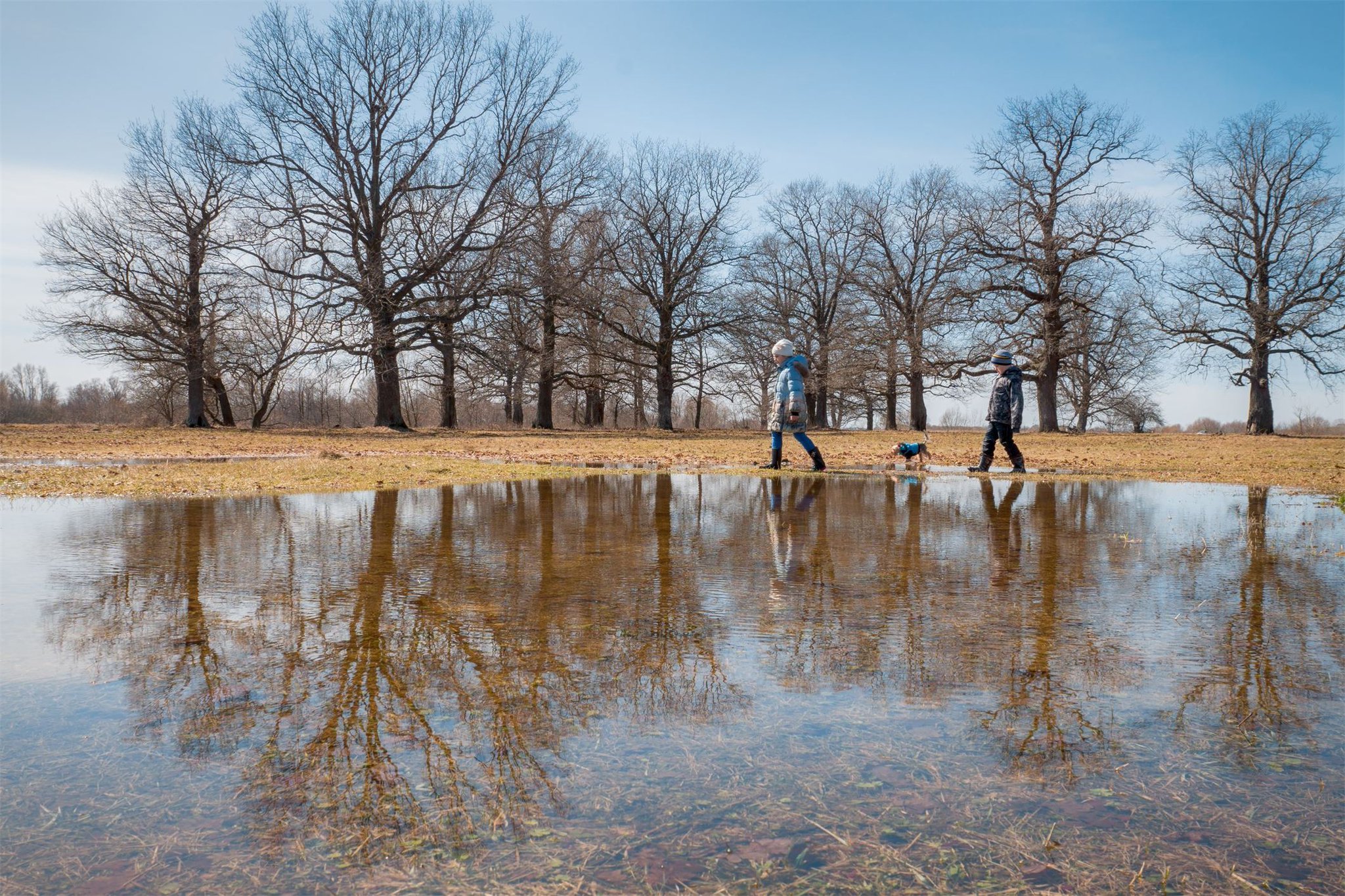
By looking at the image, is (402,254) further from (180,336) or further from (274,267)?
(180,336)

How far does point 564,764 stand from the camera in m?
2.53

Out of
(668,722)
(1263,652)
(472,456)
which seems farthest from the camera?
(472,456)

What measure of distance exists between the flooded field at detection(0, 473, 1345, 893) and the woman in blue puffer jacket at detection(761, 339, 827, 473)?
289 inches

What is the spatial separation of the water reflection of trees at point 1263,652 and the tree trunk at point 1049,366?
29.3 metres

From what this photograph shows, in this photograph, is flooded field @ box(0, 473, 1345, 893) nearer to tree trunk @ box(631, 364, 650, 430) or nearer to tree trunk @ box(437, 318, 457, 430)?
tree trunk @ box(437, 318, 457, 430)

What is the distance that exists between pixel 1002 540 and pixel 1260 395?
1312 inches

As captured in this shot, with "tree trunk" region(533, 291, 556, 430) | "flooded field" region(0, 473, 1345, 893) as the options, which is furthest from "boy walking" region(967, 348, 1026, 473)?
"tree trunk" region(533, 291, 556, 430)

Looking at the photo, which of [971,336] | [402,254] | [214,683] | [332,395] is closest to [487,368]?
[402,254]

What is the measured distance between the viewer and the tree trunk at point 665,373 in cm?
3869

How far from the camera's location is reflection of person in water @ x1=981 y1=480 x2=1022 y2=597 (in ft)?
17.3

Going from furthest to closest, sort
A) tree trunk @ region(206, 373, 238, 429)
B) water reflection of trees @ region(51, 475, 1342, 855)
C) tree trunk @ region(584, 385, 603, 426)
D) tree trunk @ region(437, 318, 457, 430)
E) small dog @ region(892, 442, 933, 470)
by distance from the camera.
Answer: tree trunk @ region(584, 385, 603, 426)
tree trunk @ region(206, 373, 238, 429)
tree trunk @ region(437, 318, 457, 430)
small dog @ region(892, 442, 933, 470)
water reflection of trees @ region(51, 475, 1342, 855)

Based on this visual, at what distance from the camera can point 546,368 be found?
36.3 m

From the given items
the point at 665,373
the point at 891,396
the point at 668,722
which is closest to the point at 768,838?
the point at 668,722

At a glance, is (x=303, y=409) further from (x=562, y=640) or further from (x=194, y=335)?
(x=562, y=640)
